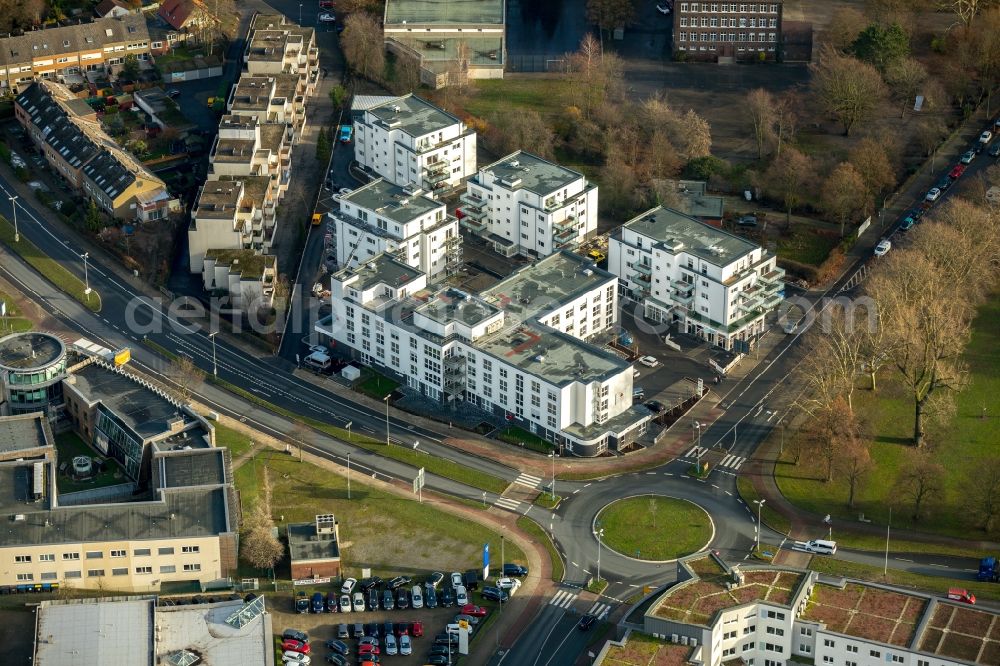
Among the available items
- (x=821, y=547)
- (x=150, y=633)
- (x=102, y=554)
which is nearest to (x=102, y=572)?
(x=102, y=554)

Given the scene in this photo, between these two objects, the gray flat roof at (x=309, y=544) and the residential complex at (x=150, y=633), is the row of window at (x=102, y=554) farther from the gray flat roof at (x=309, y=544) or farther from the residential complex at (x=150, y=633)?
the gray flat roof at (x=309, y=544)

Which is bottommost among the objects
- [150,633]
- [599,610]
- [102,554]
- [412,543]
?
[599,610]

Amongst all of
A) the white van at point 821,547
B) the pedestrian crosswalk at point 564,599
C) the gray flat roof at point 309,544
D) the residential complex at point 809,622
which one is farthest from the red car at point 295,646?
the white van at point 821,547

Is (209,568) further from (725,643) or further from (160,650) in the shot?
(725,643)

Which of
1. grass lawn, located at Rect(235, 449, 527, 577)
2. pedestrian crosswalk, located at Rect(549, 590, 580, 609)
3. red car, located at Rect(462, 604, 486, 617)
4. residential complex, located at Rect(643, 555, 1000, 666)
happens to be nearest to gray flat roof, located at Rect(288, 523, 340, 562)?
grass lawn, located at Rect(235, 449, 527, 577)

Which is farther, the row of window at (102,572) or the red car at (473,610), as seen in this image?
Result: the row of window at (102,572)

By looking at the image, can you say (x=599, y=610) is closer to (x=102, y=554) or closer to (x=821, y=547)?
(x=821, y=547)
